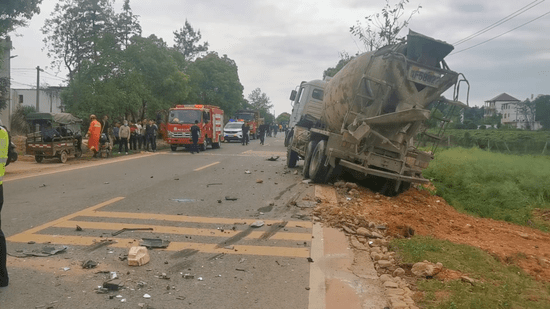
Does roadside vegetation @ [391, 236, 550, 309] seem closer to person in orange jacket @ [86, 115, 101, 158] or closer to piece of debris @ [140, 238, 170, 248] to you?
piece of debris @ [140, 238, 170, 248]

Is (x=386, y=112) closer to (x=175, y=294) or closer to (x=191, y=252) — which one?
(x=191, y=252)

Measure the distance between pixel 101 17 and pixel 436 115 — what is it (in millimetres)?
37734

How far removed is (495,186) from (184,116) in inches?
736

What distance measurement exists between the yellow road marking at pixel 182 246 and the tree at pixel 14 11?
11.4m

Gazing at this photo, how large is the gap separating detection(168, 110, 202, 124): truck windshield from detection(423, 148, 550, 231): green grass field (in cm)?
1505

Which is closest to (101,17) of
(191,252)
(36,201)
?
(36,201)

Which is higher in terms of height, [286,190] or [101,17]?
[101,17]

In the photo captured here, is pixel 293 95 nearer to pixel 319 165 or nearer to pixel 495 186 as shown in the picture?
pixel 319 165

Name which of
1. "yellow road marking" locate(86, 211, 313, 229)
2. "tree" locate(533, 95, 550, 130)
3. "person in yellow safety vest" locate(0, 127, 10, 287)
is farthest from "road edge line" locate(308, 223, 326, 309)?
"tree" locate(533, 95, 550, 130)

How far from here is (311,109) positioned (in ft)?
56.1

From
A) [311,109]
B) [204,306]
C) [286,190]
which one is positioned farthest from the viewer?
[311,109]

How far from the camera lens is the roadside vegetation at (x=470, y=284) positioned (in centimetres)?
461

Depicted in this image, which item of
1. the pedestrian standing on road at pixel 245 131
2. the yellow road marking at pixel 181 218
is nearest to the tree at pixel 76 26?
the pedestrian standing on road at pixel 245 131

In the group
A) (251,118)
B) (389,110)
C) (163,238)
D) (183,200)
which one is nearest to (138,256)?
(163,238)
